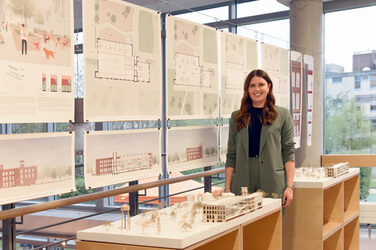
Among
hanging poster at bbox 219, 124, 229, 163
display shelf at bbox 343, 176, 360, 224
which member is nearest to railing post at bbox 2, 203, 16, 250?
hanging poster at bbox 219, 124, 229, 163

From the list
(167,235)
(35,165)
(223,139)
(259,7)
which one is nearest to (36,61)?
(35,165)

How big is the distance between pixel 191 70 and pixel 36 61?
4.85 ft

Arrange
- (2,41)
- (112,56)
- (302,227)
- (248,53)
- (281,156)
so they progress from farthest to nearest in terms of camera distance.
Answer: (248,53) → (302,227) → (281,156) → (112,56) → (2,41)

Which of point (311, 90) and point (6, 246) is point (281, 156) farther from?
point (311, 90)

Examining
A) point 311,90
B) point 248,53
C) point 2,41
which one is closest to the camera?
point 2,41

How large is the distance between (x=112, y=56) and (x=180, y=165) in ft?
3.48

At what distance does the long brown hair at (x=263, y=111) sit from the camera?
3326 millimetres

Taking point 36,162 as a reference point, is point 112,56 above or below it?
above

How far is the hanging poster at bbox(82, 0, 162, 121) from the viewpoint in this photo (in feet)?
8.94

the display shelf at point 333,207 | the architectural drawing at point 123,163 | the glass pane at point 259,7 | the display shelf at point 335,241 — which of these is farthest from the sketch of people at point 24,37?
the glass pane at point 259,7

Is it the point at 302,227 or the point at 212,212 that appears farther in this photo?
the point at 302,227

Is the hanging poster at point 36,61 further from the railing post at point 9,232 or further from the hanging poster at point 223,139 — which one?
the hanging poster at point 223,139

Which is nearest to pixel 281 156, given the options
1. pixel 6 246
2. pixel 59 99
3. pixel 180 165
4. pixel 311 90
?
pixel 180 165

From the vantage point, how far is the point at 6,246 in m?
2.39
